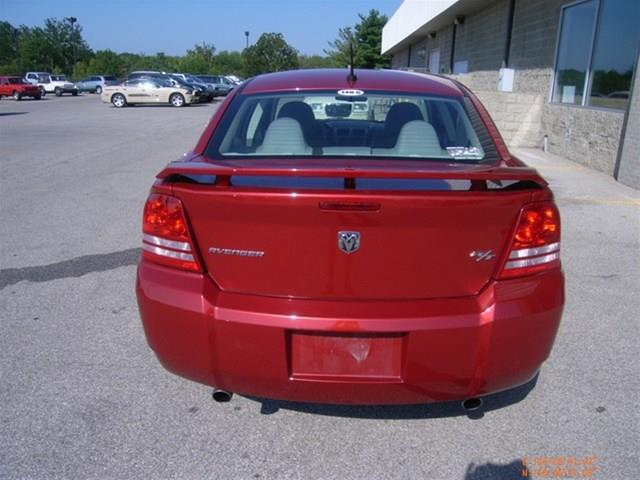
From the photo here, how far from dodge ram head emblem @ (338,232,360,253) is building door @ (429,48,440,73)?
1150 inches

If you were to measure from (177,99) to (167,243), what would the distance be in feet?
96.2

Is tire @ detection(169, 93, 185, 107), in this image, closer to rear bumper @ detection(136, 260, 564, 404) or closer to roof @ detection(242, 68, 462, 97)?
roof @ detection(242, 68, 462, 97)

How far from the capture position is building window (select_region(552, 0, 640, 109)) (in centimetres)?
912

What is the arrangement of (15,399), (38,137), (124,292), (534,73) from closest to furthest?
(15,399) → (124,292) → (534,73) → (38,137)

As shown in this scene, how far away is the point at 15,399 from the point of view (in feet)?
Result: 9.27

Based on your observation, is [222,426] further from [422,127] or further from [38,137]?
[38,137]

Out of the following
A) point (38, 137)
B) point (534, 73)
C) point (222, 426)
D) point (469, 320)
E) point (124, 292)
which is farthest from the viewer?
A: point (38, 137)

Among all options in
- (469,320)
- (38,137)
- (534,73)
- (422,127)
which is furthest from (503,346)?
(38,137)

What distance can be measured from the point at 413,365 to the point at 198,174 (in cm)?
114

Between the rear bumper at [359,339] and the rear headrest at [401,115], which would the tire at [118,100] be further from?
the rear bumper at [359,339]

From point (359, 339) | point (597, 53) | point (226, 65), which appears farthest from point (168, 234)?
point (226, 65)

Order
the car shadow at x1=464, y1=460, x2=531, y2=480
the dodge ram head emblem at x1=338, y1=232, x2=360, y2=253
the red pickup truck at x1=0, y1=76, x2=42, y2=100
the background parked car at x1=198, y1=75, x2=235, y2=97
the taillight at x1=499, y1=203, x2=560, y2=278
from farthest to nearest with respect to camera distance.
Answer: the background parked car at x1=198, y1=75, x2=235, y2=97 → the red pickup truck at x1=0, y1=76, x2=42, y2=100 → the car shadow at x1=464, y1=460, x2=531, y2=480 → the taillight at x1=499, y1=203, x2=560, y2=278 → the dodge ram head emblem at x1=338, y1=232, x2=360, y2=253

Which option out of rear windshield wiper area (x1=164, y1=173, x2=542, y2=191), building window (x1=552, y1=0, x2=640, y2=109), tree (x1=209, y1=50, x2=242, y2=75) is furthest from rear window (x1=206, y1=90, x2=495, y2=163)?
tree (x1=209, y1=50, x2=242, y2=75)

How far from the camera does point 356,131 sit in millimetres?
3471
